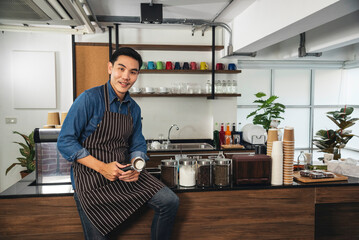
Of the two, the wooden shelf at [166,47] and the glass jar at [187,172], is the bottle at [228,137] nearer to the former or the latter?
the wooden shelf at [166,47]

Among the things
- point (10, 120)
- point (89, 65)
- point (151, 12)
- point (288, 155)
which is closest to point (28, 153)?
point (10, 120)

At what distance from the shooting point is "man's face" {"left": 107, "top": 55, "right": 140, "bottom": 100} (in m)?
1.72

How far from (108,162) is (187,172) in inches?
22.3

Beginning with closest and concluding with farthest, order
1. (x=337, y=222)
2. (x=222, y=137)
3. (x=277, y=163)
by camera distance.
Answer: (x=277, y=163) < (x=337, y=222) < (x=222, y=137)

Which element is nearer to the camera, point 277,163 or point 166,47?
point 277,163

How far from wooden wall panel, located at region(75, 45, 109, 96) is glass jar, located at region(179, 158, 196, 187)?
2.96 m

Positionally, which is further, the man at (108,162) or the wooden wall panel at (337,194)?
the wooden wall panel at (337,194)

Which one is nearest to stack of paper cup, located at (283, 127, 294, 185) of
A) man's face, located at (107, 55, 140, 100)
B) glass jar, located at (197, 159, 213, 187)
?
glass jar, located at (197, 159, 213, 187)

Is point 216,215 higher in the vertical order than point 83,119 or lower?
lower

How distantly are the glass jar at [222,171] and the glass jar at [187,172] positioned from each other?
16 centimetres

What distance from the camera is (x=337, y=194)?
206 centimetres

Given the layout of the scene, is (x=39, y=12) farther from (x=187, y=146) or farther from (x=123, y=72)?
(x=187, y=146)

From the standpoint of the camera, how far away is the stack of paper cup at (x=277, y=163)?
204cm

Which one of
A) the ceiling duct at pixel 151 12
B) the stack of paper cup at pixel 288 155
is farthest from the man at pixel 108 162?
the ceiling duct at pixel 151 12
